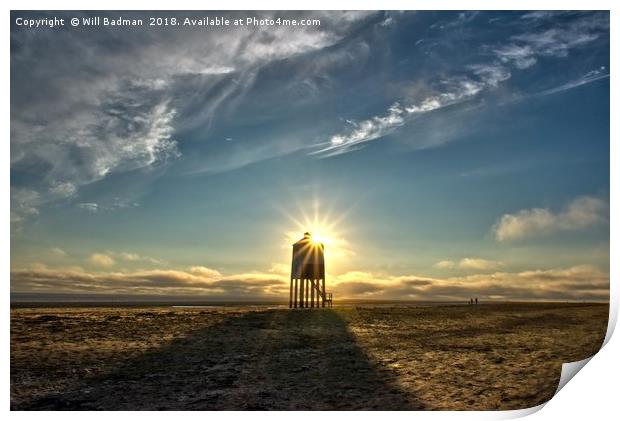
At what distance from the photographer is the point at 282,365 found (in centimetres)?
1295

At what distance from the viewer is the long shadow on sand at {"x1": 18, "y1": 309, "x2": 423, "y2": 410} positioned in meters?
10.8

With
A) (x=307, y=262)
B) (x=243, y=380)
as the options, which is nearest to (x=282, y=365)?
(x=243, y=380)

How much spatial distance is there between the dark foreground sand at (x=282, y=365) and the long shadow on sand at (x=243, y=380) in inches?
0.9

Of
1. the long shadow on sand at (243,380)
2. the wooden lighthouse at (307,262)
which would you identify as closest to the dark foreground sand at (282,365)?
the long shadow on sand at (243,380)

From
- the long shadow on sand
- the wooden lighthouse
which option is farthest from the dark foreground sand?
the wooden lighthouse

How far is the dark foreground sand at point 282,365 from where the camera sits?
433 inches

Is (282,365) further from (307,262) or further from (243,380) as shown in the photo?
(307,262)

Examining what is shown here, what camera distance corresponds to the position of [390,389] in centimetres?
1127

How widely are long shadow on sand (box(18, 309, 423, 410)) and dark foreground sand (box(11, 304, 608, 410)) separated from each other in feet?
0.08

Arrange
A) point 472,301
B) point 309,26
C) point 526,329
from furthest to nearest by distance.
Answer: point 472,301, point 526,329, point 309,26

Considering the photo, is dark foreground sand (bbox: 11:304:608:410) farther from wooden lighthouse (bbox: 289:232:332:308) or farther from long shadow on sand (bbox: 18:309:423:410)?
wooden lighthouse (bbox: 289:232:332:308)
